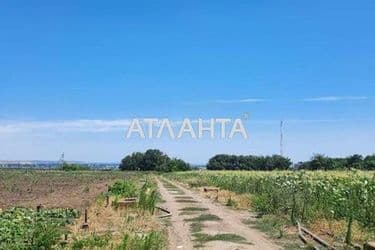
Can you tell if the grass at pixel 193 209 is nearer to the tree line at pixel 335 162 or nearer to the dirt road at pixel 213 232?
the dirt road at pixel 213 232

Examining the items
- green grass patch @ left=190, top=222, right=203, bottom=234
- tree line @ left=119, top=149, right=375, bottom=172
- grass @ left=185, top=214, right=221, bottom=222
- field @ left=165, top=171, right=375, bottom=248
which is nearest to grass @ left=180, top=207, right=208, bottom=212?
field @ left=165, top=171, right=375, bottom=248

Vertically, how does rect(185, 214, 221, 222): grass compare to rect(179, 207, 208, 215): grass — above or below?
below

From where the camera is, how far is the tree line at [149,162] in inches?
5438

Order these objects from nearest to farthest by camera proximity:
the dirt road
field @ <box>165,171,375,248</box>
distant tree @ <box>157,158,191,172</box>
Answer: the dirt road
field @ <box>165,171,375,248</box>
distant tree @ <box>157,158,191,172</box>

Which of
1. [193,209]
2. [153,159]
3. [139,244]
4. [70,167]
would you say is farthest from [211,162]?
[139,244]

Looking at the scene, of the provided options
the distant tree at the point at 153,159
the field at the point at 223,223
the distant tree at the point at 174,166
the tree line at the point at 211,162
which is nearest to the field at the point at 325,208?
the field at the point at 223,223

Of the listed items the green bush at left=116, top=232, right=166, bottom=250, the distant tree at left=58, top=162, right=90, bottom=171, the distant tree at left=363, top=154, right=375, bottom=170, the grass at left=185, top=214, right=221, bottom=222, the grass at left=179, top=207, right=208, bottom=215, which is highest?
the distant tree at left=58, top=162, right=90, bottom=171

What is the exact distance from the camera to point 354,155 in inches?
2736

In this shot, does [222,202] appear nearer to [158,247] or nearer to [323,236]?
[323,236]

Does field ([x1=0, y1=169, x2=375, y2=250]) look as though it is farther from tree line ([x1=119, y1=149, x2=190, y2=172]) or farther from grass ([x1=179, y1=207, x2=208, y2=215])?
tree line ([x1=119, y1=149, x2=190, y2=172])

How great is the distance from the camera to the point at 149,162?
14625 cm

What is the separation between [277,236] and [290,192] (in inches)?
242

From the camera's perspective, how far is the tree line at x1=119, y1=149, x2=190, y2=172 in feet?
453

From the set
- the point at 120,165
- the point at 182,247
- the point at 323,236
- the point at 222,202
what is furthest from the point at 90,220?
the point at 120,165
